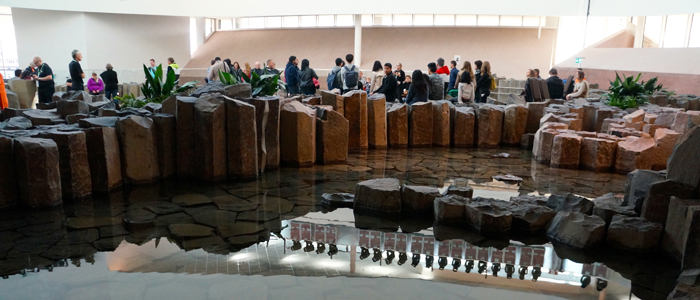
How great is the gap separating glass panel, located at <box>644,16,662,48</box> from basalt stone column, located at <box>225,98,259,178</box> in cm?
1576

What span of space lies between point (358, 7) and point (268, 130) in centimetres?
1289

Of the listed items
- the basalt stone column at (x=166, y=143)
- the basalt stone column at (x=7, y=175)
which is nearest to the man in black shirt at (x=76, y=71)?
the basalt stone column at (x=166, y=143)

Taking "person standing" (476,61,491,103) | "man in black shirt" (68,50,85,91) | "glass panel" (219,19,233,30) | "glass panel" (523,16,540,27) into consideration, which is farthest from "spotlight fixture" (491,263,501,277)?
"glass panel" (219,19,233,30)

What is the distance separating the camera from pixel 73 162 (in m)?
4.47

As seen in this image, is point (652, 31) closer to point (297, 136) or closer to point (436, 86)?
point (436, 86)

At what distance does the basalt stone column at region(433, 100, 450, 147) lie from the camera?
7.85 meters

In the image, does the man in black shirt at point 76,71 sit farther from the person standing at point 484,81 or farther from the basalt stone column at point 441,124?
the person standing at point 484,81

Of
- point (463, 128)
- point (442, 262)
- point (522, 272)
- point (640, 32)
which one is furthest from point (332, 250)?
point (640, 32)

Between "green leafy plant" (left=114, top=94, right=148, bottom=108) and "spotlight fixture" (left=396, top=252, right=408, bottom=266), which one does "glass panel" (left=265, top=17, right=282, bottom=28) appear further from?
"spotlight fixture" (left=396, top=252, right=408, bottom=266)

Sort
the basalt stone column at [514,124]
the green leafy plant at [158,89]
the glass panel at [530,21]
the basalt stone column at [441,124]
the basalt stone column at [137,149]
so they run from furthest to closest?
1. the glass panel at [530,21]
2. the basalt stone column at [514,124]
3. the basalt stone column at [441,124]
4. the green leafy plant at [158,89]
5. the basalt stone column at [137,149]

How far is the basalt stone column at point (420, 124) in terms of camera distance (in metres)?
7.76

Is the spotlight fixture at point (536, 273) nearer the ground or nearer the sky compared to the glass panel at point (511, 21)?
nearer the ground

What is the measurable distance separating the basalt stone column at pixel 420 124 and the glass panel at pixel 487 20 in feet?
48.5

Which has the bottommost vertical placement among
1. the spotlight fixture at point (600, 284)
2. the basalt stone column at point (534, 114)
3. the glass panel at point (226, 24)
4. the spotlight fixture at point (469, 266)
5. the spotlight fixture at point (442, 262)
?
the spotlight fixture at point (600, 284)
